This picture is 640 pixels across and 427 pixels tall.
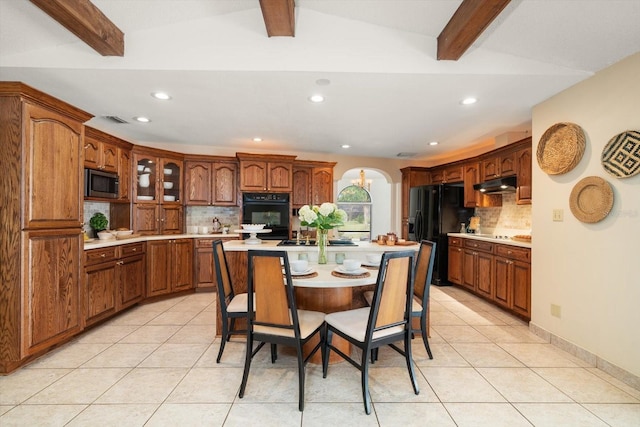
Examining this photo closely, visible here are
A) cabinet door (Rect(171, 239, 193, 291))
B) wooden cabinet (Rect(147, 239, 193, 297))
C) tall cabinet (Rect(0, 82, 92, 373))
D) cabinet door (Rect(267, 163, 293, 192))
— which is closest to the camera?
tall cabinet (Rect(0, 82, 92, 373))

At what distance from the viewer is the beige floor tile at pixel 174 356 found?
2.32 metres

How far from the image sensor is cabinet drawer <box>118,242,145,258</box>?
3443 millimetres

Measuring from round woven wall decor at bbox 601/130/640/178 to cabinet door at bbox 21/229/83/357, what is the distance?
4299 mm

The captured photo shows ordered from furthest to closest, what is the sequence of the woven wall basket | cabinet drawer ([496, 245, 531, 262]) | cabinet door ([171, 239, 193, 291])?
cabinet door ([171, 239, 193, 291]) < cabinet drawer ([496, 245, 531, 262]) < the woven wall basket

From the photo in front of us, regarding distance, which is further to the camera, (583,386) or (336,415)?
(583,386)

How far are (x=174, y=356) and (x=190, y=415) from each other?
0.84 meters

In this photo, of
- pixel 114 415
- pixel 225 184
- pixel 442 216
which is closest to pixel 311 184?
pixel 225 184

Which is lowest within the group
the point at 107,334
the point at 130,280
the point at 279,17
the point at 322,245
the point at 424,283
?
the point at 107,334

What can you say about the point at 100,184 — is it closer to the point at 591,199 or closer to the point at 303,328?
the point at 303,328

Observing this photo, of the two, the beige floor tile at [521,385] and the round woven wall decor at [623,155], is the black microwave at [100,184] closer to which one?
the beige floor tile at [521,385]

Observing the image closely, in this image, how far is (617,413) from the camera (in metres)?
1.78

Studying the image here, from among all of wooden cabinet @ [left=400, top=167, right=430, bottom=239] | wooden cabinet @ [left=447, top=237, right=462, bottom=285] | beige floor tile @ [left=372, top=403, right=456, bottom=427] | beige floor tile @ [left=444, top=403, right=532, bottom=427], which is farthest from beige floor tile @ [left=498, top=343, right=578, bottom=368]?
wooden cabinet @ [left=400, top=167, right=430, bottom=239]

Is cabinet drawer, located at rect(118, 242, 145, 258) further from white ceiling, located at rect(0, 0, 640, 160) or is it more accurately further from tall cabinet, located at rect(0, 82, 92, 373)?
white ceiling, located at rect(0, 0, 640, 160)

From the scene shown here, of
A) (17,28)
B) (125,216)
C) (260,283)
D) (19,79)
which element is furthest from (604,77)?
(125,216)
